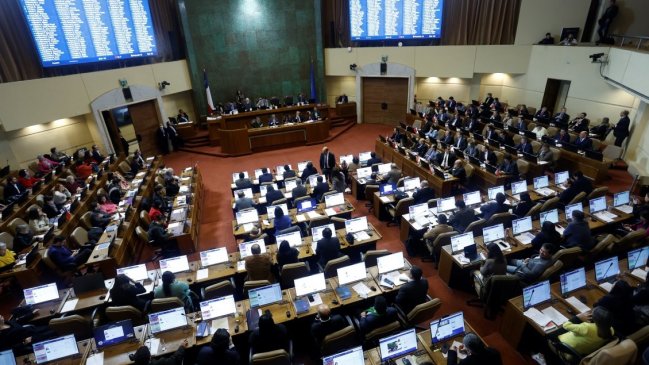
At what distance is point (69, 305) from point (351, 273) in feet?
16.1

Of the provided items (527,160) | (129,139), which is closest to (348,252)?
(527,160)

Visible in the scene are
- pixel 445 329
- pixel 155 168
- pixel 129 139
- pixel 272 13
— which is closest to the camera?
pixel 445 329

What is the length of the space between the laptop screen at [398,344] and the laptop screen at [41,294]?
18.8 ft

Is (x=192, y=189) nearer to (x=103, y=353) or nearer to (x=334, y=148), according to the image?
(x=103, y=353)

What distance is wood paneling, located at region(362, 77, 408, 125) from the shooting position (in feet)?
61.9

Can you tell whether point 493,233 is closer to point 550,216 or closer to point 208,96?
point 550,216

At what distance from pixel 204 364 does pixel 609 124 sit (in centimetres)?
1439

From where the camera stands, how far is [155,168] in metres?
13.2

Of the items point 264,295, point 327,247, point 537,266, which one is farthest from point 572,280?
point 264,295

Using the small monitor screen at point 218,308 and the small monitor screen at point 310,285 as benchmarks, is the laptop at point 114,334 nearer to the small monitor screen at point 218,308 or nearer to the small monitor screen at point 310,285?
the small monitor screen at point 218,308

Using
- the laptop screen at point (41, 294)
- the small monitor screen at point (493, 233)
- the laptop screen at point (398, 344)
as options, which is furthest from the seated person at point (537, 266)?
the laptop screen at point (41, 294)

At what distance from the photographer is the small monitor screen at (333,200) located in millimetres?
8962

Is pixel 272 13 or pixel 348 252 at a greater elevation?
pixel 272 13

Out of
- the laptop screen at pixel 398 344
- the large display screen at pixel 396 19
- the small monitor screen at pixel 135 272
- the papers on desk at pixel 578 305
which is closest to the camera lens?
the laptop screen at pixel 398 344
